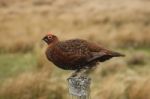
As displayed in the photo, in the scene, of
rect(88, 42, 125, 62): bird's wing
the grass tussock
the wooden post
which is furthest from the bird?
the grass tussock

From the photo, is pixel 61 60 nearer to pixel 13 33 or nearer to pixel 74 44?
pixel 74 44

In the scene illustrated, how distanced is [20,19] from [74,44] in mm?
15723

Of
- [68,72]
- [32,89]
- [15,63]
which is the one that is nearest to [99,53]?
[32,89]

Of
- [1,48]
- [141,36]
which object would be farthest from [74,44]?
[141,36]

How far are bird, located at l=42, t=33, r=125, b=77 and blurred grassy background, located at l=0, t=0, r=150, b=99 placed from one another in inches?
103

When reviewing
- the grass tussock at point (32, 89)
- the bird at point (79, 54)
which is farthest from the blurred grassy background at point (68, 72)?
the bird at point (79, 54)

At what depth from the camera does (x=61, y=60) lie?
5.74 metres

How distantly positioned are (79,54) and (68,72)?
5650mm

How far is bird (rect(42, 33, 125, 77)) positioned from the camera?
568 centimetres

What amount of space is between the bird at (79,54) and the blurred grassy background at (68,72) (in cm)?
263

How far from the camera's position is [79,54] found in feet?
18.7

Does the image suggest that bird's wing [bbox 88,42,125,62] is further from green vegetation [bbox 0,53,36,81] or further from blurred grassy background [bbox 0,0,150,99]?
green vegetation [bbox 0,53,36,81]

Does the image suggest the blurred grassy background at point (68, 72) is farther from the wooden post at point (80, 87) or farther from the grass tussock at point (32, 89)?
the wooden post at point (80, 87)

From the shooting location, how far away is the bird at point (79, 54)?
568 centimetres
